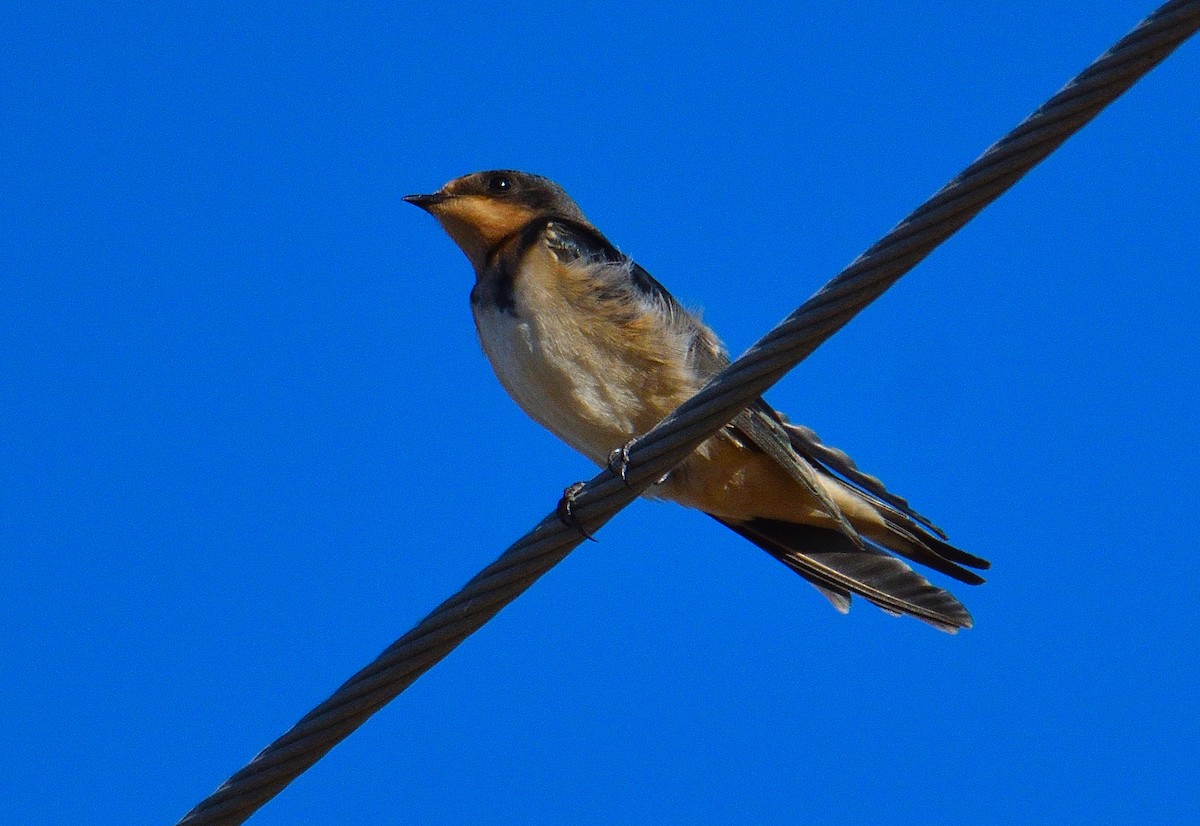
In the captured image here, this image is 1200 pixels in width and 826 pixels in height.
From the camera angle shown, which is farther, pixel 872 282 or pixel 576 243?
pixel 576 243

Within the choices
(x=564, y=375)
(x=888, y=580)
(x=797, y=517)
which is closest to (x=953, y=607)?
(x=888, y=580)

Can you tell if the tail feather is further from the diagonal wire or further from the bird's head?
the diagonal wire

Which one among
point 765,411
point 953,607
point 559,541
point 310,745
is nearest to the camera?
point 310,745

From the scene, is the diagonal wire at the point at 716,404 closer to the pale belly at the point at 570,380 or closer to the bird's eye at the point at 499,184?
the pale belly at the point at 570,380

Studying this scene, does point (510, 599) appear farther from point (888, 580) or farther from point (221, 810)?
point (888, 580)

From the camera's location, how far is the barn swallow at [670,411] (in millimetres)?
4914

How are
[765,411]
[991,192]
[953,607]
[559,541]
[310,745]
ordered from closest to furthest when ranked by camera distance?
[991,192] < [310,745] < [559,541] < [953,607] < [765,411]

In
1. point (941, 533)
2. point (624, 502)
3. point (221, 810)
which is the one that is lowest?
point (221, 810)

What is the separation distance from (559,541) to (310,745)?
67cm

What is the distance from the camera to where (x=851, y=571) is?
510cm

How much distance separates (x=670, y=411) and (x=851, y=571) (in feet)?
2.60

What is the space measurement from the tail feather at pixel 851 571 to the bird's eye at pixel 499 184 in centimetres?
158

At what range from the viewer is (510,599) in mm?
3312

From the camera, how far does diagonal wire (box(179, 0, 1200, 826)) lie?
2.88m
